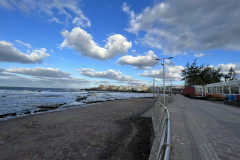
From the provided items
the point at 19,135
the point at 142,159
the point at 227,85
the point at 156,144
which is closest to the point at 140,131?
the point at 142,159

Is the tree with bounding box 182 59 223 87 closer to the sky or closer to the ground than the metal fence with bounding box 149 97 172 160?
closer to the sky

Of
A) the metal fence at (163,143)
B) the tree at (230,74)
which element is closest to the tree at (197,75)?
the tree at (230,74)

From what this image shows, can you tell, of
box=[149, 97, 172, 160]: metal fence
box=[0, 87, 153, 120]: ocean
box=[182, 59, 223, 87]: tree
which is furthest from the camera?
box=[182, 59, 223, 87]: tree

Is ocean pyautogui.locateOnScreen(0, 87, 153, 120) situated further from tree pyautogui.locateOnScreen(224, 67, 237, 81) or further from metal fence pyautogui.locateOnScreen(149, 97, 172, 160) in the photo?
tree pyautogui.locateOnScreen(224, 67, 237, 81)

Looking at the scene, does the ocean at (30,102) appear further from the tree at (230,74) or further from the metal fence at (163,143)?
the tree at (230,74)

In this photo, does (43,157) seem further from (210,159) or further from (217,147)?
(217,147)

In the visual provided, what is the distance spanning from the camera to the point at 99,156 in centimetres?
623

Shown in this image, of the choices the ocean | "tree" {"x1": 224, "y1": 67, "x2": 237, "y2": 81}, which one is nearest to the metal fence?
the ocean

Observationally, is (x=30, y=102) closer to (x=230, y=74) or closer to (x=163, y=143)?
(x=163, y=143)

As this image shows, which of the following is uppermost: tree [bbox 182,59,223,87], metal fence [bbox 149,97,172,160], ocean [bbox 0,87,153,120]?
tree [bbox 182,59,223,87]

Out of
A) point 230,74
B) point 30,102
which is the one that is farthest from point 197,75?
point 30,102

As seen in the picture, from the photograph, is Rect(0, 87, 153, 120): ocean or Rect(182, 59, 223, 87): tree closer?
Rect(0, 87, 153, 120): ocean

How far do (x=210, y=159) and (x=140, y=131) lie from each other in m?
6.31

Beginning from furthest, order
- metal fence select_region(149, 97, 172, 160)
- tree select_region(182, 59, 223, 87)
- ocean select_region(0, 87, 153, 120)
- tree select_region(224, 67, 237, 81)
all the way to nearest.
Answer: tree select_region(224, 67, 237, 81)
tree select_region(182, 59, 223, 87)
ocean select_region(0, 87, 153, 120)
metal fence select_region(149, 97, 172, 160)
